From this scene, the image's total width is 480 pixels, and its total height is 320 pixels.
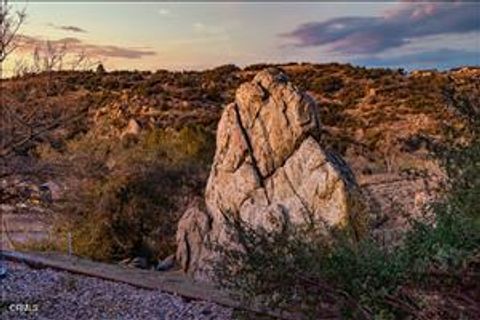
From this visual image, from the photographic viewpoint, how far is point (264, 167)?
17828 mm

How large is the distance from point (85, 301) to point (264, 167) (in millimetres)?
6432

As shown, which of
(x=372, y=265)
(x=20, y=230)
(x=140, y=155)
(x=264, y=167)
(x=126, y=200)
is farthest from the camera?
(x=140, y=155)

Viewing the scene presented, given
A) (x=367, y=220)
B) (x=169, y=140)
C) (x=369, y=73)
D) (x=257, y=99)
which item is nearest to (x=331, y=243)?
(x=367, y=220)

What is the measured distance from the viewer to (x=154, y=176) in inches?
959

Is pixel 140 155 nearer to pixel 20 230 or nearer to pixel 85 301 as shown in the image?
pixel 20 230

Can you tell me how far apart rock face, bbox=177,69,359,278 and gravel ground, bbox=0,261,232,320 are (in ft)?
10.7

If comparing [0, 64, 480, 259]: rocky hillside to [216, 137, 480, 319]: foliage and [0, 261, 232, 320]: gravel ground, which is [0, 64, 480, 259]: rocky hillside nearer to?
[216, 137, 480, 319]: foliage

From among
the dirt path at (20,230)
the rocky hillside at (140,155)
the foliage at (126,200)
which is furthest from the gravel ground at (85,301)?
the dirt path at (20,230)

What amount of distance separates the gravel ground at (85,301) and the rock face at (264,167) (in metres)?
3.27

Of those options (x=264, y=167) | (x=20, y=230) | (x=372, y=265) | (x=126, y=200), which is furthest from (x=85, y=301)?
(x=20, y=230)

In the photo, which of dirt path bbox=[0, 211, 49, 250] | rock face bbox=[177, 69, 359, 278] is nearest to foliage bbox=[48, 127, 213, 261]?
dirt path bbox=[0, 211, 49, 250]

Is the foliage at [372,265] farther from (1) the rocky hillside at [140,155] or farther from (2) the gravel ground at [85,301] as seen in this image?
(2) the gravel ground at [85,301]

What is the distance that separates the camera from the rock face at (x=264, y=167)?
1623 centimetres

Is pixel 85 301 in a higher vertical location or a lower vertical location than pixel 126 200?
higher
